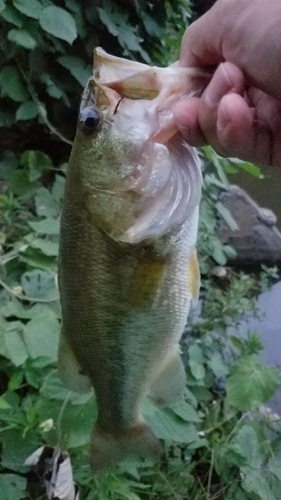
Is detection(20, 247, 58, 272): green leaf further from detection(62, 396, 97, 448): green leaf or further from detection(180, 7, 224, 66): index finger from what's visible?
detection(180, 7, 224, 66): index finger

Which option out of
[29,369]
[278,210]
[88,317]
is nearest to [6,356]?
[29,369]

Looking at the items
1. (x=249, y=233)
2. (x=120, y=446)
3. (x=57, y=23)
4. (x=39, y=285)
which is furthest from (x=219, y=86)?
(x=249, y=233)

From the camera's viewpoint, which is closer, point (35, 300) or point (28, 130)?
point (35, 300)

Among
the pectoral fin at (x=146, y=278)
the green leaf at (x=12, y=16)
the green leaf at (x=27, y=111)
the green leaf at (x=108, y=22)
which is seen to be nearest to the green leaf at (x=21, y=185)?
the green leaf at (x=27, y=111)

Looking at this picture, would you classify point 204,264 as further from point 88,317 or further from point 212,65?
point 212,65

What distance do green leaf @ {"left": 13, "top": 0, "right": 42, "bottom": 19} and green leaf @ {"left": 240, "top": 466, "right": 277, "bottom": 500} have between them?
1.76 meters

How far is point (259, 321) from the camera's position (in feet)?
10.5

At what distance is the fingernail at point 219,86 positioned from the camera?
840 millimetres

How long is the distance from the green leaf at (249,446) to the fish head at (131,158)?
3.47ft

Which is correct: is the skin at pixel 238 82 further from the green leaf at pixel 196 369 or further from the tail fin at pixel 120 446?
the green leaf at pixel 196 369

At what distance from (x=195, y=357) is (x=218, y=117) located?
180cm

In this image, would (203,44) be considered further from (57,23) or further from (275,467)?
(57,23)

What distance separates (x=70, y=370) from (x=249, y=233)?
9.33 ft

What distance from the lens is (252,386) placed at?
2029 millimetres
